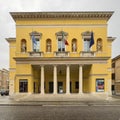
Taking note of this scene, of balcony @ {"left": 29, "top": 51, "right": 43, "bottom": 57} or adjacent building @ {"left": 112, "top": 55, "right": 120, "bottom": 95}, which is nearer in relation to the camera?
balcony @ {"left": 29, "top": 51, "right": 43, "bottom": 57}

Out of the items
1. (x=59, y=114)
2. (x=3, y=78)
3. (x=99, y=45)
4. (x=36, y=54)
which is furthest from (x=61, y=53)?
(x=3, y=78)

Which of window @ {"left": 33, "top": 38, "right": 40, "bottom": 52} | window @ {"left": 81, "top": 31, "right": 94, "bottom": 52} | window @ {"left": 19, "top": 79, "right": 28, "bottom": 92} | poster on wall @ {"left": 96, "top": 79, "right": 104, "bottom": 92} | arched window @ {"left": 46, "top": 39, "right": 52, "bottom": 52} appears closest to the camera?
poster on wall @ {"left": 96, "top": 79, "right": 104, "bottom": 92}

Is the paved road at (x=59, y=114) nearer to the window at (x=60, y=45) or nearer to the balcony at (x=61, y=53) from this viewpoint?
the balcony at (x=61, y=53)

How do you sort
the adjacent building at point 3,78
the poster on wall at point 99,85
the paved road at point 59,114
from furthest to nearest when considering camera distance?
the adjacent building at point 3,78, the poster on wall at point 99,85, the paved road at point 59,114

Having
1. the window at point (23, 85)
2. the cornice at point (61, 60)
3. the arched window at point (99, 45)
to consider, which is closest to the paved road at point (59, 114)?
the window at point (23, 85)

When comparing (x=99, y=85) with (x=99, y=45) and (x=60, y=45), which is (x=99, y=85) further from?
(x=60, y=45)

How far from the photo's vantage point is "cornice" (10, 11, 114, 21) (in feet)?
154

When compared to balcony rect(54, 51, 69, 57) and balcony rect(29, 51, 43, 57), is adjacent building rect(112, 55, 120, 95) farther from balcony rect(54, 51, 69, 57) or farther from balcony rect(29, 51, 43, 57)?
balcony rect(29, 51, 43, 57)

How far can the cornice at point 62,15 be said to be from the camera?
4706cm

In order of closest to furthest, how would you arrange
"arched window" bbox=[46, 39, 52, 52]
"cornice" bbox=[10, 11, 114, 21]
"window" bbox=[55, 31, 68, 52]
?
1. "cornice" bbox=[10, 11, 114, 21]
2. "window" bbox=[55, 31, 68, 52]
3. "arched window" bbox=[46, 39, 52, 52]

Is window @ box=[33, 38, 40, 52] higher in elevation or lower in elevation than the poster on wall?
higher

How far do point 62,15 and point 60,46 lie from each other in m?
5.13

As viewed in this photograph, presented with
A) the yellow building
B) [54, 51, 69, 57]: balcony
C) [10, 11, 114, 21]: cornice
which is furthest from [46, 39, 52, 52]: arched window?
[10, 11, 114, 21]: cornice

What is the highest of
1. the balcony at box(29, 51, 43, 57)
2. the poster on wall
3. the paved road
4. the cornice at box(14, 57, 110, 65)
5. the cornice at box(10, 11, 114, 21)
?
the cornice at box(10, 11, 114, 21)
